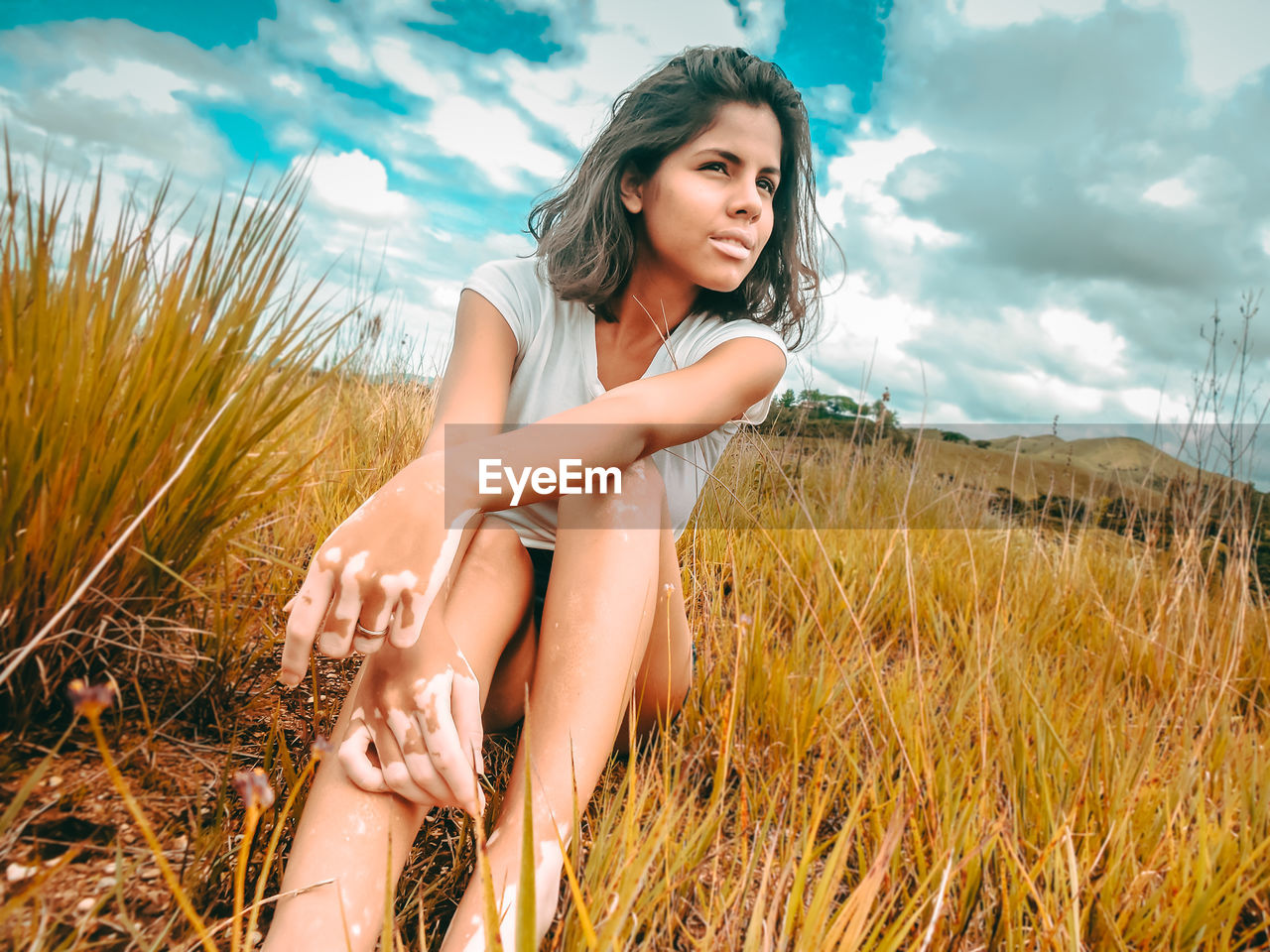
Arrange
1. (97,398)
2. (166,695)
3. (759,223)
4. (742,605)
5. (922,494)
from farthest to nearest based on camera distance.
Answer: (922,494) < (742,605) < (759,223) < (166,695) < (97,398)

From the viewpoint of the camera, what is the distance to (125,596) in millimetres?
1063

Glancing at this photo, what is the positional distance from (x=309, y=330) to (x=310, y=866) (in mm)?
937

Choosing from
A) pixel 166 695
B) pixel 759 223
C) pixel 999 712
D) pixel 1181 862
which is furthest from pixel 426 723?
pixel 759 223

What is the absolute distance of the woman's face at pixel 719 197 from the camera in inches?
59.8

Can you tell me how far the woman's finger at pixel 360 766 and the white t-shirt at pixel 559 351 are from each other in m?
0.64

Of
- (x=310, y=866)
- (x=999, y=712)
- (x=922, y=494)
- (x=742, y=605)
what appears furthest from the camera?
(x=922, y=494)

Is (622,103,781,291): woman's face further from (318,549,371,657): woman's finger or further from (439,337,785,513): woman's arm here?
(318,549,371,657): woman's finger

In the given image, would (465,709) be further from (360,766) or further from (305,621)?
(305,621)

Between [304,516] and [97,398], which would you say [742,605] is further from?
[97,398]

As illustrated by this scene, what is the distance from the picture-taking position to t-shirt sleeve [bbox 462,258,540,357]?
1562 mm

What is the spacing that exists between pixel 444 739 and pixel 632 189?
1.37 metres

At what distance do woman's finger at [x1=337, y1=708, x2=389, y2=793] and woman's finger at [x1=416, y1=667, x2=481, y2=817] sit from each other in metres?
0.07

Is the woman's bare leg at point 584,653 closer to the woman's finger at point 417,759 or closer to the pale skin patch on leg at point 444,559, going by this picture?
the woman's finger at point 417,759

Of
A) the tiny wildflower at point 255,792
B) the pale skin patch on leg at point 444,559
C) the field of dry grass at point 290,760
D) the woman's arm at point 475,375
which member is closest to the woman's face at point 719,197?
the woman's arm at point 475,375
